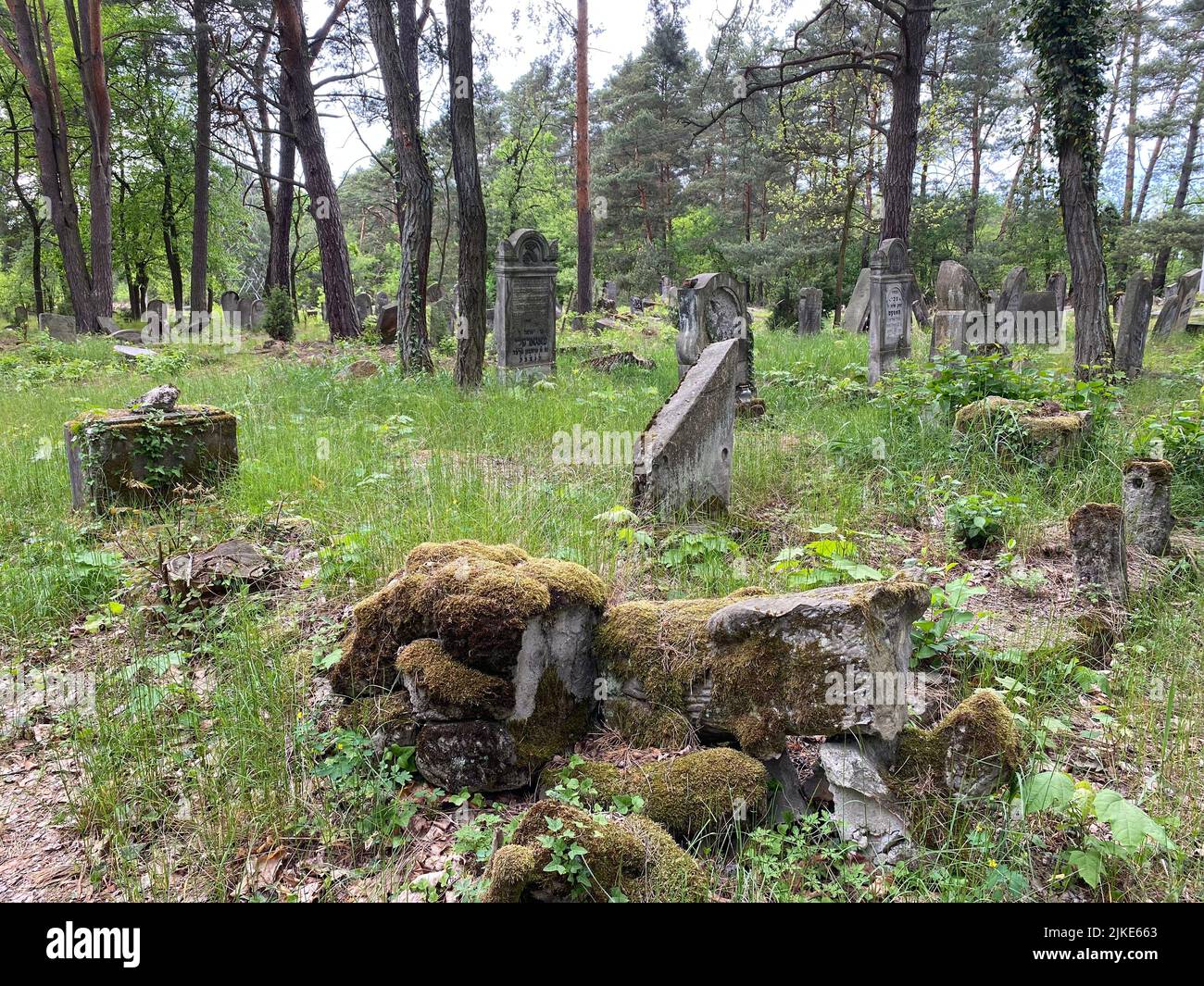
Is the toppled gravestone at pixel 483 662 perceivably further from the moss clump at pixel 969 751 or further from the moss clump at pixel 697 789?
the moss clump at pixel 969 751

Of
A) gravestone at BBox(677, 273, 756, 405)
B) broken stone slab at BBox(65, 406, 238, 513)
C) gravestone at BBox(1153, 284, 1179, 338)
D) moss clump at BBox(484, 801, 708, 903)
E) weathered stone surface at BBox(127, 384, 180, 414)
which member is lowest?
moss clump at BBox(484, 801, 708, 903)

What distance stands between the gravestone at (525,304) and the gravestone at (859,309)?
10.2 m

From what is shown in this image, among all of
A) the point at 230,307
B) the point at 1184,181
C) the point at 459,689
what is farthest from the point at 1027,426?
the point at 1184,181

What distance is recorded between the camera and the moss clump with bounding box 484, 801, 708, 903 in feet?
6.81

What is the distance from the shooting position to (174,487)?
5605 millimetres

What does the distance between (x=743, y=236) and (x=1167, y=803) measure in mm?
34689

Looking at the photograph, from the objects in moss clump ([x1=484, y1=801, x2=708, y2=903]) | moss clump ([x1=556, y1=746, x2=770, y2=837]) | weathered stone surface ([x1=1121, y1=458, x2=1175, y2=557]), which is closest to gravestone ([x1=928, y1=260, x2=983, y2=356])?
weathered stone surface ([x1=1121, y1=458, x2=1175, y2=557])

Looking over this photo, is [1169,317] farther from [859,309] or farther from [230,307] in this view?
[230,307]

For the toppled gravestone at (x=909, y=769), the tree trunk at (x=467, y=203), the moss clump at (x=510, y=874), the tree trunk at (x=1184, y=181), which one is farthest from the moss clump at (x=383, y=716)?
the tree trunk at (x=1184, y=181)

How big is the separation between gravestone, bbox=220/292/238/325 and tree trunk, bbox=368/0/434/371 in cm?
1447

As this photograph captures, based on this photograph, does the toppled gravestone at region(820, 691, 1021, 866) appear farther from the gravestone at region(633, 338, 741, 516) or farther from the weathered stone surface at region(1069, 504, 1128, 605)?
the gravestone at region(633, 338, 741, 516)

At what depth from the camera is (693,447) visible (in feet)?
17.0

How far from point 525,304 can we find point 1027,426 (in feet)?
24.3

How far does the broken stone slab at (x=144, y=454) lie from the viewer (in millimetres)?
5336
